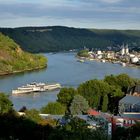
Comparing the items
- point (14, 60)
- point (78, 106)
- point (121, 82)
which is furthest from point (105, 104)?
point (14, 60)

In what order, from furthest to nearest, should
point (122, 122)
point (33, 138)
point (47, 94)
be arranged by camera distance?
point (47, 94) < point (122, 122) < point (33, 138)

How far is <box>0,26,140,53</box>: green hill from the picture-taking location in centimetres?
4453

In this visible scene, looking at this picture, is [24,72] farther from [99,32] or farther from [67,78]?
[99,32]

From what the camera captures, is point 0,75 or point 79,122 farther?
point 0,75

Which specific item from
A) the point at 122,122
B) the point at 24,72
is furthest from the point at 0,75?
the point at 122,122

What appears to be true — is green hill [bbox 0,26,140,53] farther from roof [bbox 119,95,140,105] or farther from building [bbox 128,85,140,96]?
roof [bbox 119,95,140,105]

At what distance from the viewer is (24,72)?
20625mm

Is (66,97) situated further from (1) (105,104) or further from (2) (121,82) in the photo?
(2) (121,82)

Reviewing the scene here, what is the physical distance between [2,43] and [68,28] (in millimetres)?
34339

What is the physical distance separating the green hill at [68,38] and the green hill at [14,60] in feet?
51.5

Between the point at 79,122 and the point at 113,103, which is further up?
the point at 79,122

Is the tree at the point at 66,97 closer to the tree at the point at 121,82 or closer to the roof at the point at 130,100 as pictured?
the roof at the point at 130,100

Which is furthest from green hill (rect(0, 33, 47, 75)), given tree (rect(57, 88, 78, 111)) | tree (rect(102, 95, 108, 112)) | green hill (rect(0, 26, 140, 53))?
green hill (rect(0, 26, 140, 53))

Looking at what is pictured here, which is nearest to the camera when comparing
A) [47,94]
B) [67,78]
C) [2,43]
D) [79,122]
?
[79,122]
